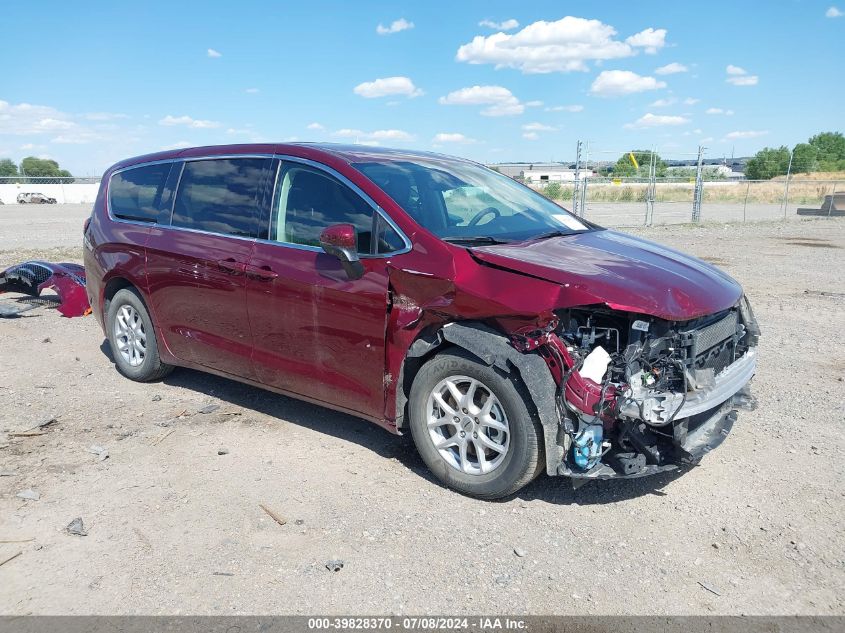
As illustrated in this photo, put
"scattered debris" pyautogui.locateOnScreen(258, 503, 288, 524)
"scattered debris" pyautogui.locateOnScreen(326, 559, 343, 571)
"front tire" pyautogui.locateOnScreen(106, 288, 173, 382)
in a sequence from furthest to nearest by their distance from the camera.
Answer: "front tire" pyautogui.locateOnScreen(106, 288, 173, 382) → "scattered debris" pyautogui.locateOnScreen(258, 503, 288, 524) → "scattered debris" pyautogui.locateOnScreen(326, 559, 343, 571)

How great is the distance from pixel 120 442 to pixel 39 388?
5.67 ft

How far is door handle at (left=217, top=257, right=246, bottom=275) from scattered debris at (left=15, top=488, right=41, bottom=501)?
179 centimetres

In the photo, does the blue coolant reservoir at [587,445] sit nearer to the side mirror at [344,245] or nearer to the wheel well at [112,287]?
the side mirror at [344,245]

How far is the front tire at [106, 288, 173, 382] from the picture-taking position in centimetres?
577

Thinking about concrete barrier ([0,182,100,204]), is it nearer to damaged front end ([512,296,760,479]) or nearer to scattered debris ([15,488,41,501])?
scattered debris ([15,488,41,501])

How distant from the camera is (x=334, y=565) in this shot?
330 centimetres

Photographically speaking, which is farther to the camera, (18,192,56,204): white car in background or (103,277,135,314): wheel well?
(18,192,56,204): white car in background

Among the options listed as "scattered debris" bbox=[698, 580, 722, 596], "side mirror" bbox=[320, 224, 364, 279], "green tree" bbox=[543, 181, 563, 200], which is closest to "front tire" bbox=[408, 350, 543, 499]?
"side mirror" bbox=[320, 224, 364, 279]

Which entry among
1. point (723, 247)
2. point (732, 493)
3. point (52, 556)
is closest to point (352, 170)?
point (52, 556)

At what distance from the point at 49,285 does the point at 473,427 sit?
7.17m

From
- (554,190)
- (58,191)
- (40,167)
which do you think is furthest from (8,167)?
(554,190)

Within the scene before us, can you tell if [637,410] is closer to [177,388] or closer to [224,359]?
[224,359]

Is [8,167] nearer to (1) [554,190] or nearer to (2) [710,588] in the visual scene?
(1) [554,190]

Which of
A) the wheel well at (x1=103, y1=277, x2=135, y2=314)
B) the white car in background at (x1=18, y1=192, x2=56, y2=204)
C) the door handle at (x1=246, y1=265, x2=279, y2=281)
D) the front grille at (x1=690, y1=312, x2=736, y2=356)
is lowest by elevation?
the white car in background at (x1=18, y1=192, x2=56, y2=204)
